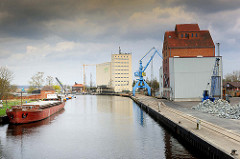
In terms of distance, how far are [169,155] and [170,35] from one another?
4951 cm

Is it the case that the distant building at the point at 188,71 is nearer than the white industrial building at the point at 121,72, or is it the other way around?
the distant building at the point at 188,71

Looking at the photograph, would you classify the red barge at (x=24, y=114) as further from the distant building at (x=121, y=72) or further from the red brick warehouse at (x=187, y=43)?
the distant building at (x=121, y=72)

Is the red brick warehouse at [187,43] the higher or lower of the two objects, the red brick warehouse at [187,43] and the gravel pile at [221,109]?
the higher

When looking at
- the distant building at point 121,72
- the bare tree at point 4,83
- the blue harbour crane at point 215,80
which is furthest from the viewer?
the distant building at point 121,72

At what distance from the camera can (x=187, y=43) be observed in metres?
60.5

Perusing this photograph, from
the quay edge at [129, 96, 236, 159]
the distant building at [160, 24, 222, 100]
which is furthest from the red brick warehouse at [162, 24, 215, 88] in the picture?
the quay edge at [129, 96, 236, 159]

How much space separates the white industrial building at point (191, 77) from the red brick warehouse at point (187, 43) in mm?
6075

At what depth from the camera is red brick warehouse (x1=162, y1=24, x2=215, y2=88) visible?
59500mm

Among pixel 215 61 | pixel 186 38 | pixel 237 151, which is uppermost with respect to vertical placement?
pixel 186 38

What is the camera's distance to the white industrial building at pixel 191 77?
51.6m

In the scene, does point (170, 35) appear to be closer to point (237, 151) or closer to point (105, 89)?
point (237, 151)

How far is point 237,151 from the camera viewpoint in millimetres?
12945

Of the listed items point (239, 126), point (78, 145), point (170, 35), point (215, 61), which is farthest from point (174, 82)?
point (78, 145)

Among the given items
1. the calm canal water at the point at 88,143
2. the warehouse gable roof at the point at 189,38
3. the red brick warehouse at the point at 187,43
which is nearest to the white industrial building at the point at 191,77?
the red brick warehouse at the point at 187,43
